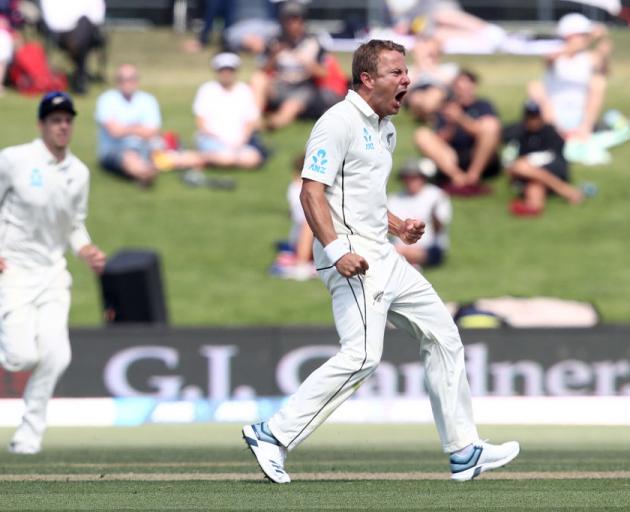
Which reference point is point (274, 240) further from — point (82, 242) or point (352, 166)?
point (352, 166)

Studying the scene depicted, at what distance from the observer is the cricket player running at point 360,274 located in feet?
20.7

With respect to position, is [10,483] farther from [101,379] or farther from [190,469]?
[101,379]

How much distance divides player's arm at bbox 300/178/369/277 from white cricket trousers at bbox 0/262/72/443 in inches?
100

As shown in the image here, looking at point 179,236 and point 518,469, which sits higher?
point 518,469

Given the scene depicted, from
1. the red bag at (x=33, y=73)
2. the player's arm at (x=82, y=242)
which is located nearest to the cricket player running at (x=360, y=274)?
the player's arm at (x=82, y=242)

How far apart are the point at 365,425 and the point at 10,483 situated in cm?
434

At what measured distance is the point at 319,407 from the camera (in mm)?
6383

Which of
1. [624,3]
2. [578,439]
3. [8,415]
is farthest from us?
[624,3]

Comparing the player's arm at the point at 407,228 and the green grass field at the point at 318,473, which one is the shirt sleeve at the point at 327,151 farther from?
the green grass field at the point at 318,473

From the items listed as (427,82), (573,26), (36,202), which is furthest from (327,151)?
(427,82)

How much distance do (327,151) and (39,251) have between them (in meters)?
2.67

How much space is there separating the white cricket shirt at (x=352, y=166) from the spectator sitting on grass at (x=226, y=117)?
8877 millimetres

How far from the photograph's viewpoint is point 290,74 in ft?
53.2

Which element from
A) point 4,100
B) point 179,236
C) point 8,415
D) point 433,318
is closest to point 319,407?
point 433,318
